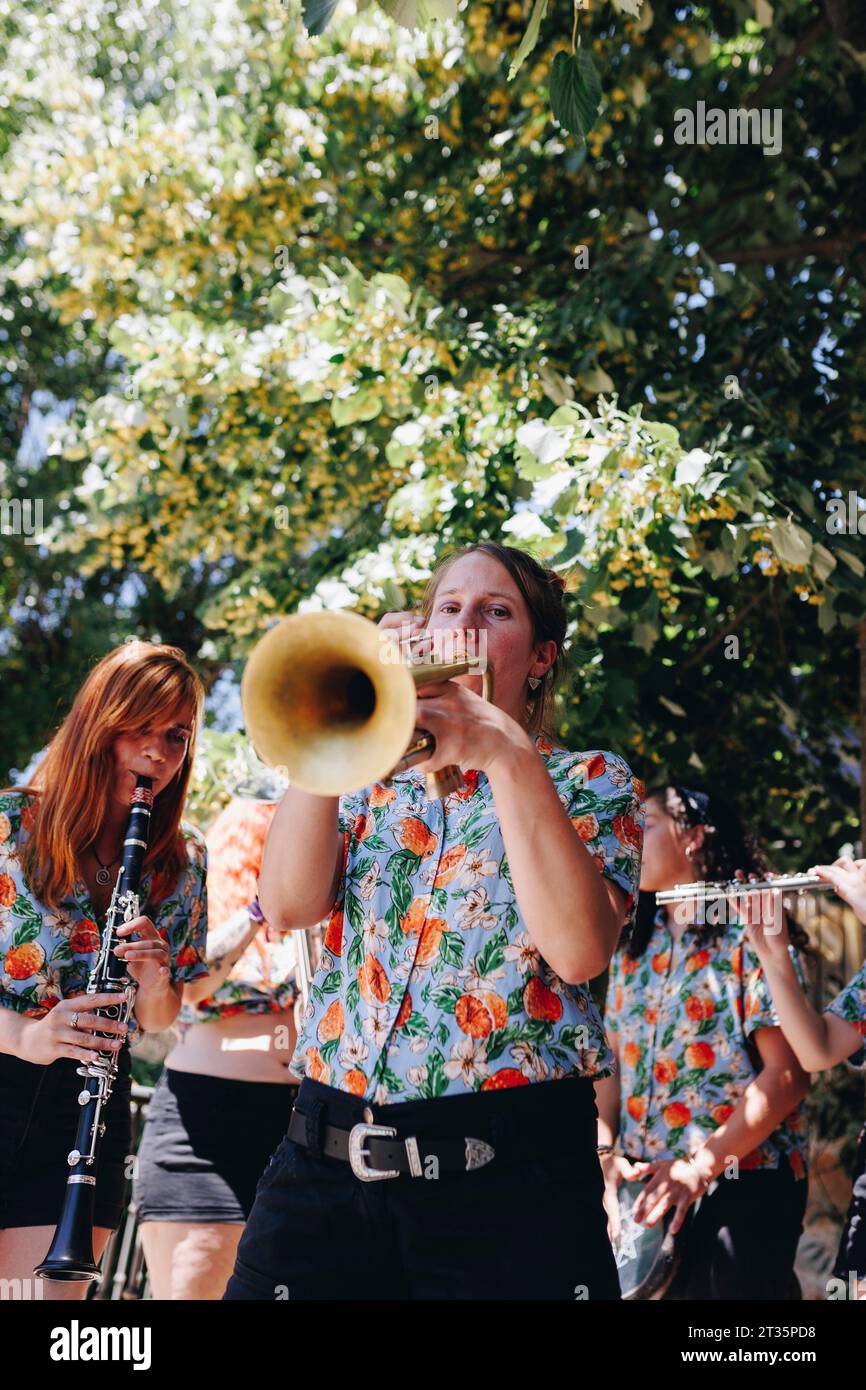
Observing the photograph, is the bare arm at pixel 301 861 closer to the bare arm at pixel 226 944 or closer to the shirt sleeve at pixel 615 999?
the bare arm at pixel 226 944

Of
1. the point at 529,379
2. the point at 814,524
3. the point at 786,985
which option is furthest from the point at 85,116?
the point at 786,985

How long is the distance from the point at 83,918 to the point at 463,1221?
1207 mm

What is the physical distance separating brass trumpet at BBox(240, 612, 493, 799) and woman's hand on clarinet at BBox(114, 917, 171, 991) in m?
0.93

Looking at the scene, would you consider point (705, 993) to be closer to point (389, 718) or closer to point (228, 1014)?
point (228, 1014)

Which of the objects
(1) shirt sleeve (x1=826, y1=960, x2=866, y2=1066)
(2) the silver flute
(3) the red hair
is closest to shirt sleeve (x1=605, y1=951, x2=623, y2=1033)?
(2) the silver flute

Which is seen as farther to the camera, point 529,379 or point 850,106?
point 850,106

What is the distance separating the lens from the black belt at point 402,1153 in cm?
184

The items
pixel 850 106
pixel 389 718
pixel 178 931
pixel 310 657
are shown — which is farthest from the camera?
pixel 850 106

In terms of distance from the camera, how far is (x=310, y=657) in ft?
6.07

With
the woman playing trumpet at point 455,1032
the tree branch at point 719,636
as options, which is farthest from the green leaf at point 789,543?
the woman playing trumpet at point 455,1032

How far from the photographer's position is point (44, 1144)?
2.60m

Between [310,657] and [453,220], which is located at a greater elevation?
[453,220]

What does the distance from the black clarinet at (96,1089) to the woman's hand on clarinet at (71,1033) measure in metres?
0.02
